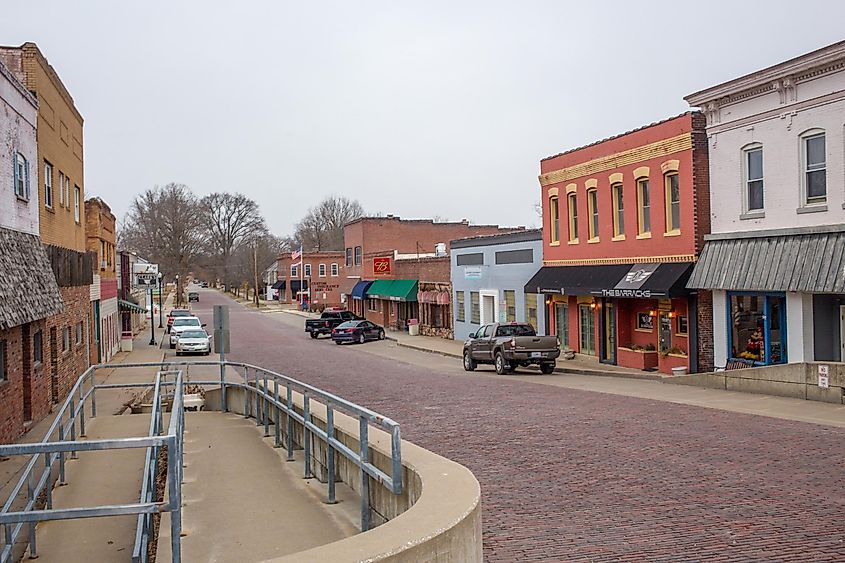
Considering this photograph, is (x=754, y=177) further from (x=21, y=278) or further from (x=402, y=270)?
(x=402, y=270)

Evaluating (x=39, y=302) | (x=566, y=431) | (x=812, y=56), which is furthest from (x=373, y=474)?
(x=812, y=56)

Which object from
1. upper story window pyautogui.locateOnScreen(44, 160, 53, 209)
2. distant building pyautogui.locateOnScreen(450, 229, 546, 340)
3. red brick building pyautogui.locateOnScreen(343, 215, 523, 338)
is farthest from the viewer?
red brick building pyautogui.locateOnScreen(343, 215, 523, 338)

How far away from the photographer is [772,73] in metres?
21.6

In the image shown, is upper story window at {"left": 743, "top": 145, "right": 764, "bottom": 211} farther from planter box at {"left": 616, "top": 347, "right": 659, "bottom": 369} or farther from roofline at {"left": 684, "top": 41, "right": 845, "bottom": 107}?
planter box at {"left": 616, "top": 347, "right": 659, "bottom": 369}

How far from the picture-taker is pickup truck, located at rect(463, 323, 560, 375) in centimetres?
2833

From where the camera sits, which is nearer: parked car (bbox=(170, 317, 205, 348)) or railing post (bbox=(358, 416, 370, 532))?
railing post (bbox=(358, 416, 370, 532))

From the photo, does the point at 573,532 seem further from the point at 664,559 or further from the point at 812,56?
the point at 812,56

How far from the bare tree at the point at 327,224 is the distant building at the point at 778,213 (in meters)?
113

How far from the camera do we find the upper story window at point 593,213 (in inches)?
1222

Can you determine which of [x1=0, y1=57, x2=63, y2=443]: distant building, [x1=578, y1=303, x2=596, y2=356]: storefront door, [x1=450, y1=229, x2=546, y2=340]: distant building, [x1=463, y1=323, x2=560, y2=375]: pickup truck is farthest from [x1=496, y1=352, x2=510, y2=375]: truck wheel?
[x1=0, y1=57, x2=63, y2=443]: distant building

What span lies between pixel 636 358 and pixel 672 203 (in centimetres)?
537

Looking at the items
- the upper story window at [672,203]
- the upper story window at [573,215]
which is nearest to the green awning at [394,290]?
the upper story window at [573,215]

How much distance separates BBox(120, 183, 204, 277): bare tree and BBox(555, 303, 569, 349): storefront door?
7496cm

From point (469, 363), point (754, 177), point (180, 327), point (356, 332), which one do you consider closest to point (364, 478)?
point (754, 177)
